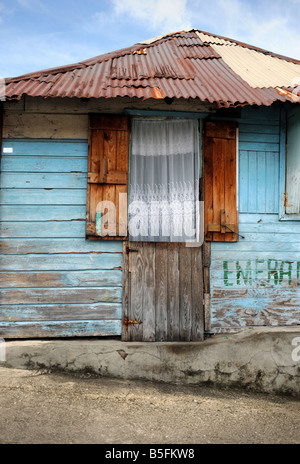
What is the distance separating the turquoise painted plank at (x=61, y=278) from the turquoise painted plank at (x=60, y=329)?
1.56 feet

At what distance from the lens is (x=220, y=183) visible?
452 centimetres

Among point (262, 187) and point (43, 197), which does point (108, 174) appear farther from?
point (262, 187)

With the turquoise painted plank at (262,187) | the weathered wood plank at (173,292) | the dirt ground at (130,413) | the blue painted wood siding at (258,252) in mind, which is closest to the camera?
the dirt ground at (130,413)

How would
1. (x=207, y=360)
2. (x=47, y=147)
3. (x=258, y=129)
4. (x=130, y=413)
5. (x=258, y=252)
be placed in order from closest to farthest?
(x=130, y=413) < (x=207, y=360) < (x=47, y=147) < (x=258, y=252) < (x=258, y=129)

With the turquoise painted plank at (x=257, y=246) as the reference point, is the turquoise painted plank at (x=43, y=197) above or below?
above

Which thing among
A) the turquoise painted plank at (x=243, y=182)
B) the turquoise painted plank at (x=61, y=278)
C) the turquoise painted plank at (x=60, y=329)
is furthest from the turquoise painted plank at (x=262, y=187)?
the turquoise painted plank at (x=60, y=329)

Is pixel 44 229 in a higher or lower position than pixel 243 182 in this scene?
lower

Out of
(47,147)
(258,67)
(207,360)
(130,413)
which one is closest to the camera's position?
(130,413)

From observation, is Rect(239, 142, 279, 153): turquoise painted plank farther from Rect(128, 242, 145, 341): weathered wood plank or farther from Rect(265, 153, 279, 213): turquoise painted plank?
Rect(128, 242, 145, 341): weathered wood plank

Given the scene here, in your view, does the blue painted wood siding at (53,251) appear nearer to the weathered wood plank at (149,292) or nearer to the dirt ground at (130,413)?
the weathered wood plank at (149,292)

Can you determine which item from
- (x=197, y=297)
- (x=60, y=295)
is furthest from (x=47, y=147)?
(x=197, y=297)

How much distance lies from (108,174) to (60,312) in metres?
1.88

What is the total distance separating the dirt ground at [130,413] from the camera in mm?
3064

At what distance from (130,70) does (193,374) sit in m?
4.11
